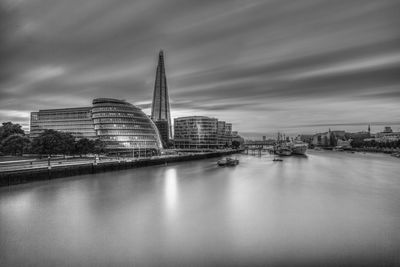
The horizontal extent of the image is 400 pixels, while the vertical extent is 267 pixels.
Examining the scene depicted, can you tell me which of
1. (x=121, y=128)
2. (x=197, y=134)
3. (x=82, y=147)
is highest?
(x=197, y=134)

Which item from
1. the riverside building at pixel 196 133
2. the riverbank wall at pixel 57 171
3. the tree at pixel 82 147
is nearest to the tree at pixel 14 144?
the tree at pixel 82 147

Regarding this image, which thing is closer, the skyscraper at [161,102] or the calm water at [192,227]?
the calm water at [192,227]

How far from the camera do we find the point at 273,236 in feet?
41.3

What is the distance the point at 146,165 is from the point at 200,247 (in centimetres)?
3761

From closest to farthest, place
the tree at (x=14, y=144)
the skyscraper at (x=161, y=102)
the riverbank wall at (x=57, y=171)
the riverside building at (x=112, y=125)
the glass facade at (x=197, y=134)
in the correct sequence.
Answer: the riverbank wall at (x=57, y=171) < the tree at (x=14, y=144) < the riverside building at (x=112, y=125) < the glass facade at (x=197, y=134) < the skyscraper at (x=161, y=102)

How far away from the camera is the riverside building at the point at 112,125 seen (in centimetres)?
6775

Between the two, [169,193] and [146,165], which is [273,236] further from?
[146,165]

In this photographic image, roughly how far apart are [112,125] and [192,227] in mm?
59619

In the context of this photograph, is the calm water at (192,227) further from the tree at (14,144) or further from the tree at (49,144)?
the tree at (14,144)

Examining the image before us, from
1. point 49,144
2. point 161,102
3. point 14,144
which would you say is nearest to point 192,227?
point 49,144

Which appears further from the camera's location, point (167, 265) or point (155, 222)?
point (155, 222)

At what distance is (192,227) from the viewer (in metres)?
13.9

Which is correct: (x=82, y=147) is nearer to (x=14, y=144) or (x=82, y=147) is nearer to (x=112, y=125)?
(x=14, y=144)

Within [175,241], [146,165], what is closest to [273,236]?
[175,241]
